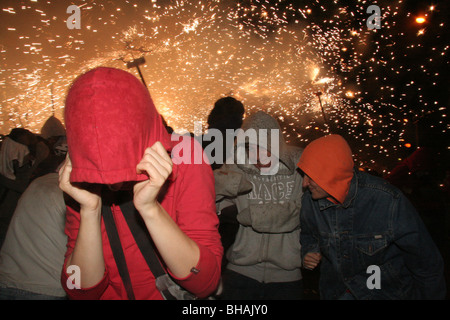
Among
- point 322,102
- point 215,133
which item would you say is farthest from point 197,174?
point 322,102

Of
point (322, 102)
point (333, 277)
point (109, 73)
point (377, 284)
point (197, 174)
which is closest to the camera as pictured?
point (109, 73)

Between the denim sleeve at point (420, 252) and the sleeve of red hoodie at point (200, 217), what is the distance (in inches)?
54.9

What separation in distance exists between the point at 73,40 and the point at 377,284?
7.80 m

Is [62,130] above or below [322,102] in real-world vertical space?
below

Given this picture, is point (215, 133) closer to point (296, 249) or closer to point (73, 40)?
point (296, 249)

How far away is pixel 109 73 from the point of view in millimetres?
985

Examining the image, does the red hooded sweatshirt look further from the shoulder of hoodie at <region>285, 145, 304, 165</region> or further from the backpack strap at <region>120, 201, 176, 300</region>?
the shoulder of hoodie at <region>285, 145, 304, 165</region>

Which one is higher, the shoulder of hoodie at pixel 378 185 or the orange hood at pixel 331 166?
the orange hood at pixel 331 166

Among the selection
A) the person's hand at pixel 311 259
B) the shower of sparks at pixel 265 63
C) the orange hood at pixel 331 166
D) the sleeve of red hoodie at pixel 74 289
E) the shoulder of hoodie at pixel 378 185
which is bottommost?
the person's hand at pixel 311 259

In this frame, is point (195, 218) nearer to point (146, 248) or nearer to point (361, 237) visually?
point (146, 248)

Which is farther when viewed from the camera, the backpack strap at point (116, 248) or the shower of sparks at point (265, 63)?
the shower of sparks at point (265, 63)

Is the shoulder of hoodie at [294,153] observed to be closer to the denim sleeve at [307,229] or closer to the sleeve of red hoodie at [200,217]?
the denim sleeve at [307,229]

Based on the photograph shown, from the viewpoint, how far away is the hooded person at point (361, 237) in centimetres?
182

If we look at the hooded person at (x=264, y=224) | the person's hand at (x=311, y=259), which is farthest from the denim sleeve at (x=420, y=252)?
the hooded person at (x=264, y=224)
